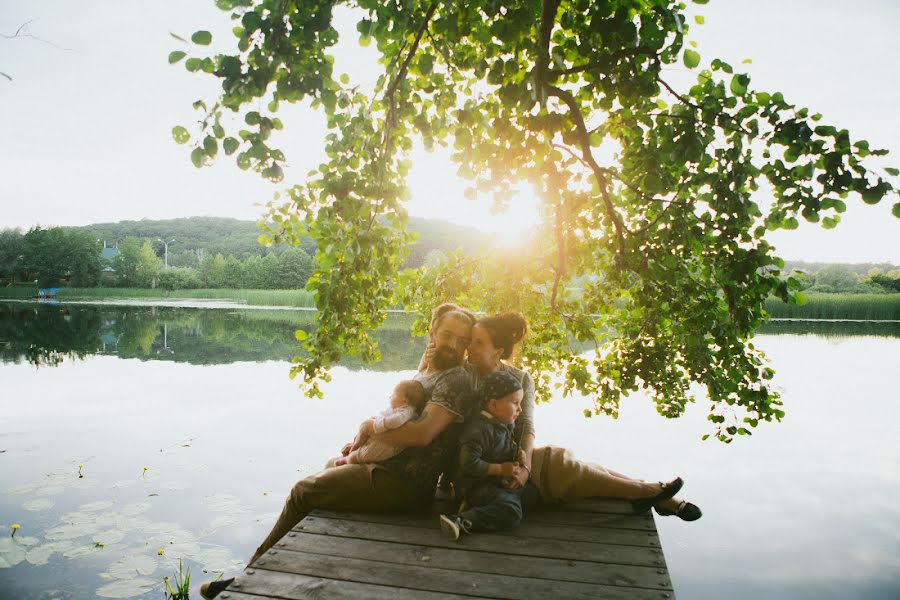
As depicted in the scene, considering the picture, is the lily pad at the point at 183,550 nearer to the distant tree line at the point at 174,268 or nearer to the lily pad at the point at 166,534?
the lily pad at the point at 166,534

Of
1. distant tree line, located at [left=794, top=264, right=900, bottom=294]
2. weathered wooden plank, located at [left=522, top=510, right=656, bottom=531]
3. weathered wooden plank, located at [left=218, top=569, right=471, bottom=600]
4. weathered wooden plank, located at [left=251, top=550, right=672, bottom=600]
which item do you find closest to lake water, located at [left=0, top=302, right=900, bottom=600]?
weathered wooden plank, located at [left=522, top=510, right=656, bottom=531]

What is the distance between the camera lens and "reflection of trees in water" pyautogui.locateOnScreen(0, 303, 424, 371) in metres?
16.3

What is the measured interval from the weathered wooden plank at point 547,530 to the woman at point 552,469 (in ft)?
1.04

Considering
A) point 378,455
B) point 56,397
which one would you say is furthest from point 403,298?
point 56,397

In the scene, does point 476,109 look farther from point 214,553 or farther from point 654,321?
point 214,553

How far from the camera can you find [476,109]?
9.76 feet

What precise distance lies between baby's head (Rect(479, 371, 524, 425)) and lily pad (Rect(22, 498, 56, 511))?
548 cm

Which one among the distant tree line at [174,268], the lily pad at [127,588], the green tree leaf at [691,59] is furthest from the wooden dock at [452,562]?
the distant tree line at [174,268]

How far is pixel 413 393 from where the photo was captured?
10.3 feet

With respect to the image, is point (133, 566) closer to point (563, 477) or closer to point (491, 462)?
point (491, 462)

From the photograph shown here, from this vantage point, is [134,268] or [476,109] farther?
[134,268]

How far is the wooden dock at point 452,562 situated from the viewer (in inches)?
92.3

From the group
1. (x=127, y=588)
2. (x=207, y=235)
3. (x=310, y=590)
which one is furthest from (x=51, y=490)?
(x=207, y=235)

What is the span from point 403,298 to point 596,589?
2.97 meters
